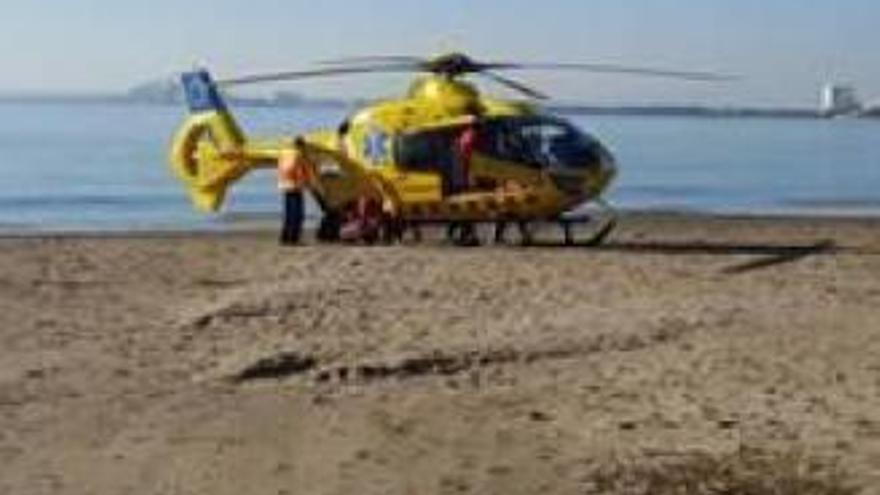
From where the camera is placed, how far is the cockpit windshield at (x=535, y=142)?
81.7 ft

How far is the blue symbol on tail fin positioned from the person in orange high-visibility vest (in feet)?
7.02

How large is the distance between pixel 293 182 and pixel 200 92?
10.9ft

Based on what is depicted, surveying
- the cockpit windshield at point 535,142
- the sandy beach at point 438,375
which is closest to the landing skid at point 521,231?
the cockpit windshield at point 535,142

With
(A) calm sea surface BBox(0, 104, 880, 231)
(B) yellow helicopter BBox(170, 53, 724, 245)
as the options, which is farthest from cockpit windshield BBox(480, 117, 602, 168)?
(A) calm sea surface BBox(0, 104, 880, 231)

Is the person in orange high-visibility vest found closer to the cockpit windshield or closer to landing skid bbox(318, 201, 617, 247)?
landing skid bbox(318, 201, 617, 247)

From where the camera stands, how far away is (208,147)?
27.6m

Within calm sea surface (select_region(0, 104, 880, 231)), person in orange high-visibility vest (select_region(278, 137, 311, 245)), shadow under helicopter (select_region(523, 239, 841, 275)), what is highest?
person in orange high-visibility vest (select_region(278, 137, 311, 245))

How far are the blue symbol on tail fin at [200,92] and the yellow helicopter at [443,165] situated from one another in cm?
164

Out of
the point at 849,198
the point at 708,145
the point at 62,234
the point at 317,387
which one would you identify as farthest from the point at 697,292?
the point at 708,145

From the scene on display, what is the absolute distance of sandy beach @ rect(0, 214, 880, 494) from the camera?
10711mm

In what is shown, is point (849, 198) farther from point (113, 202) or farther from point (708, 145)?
point (708, 145)

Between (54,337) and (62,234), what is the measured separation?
645 inches

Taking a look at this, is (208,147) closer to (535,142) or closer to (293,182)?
(293,182)

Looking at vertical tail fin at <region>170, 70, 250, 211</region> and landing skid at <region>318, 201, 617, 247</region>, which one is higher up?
vertical tail fin at <region>170, 70, 250, 211</region>
